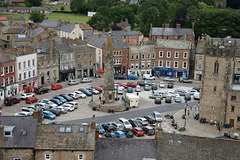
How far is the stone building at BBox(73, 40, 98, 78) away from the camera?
82.8 meters

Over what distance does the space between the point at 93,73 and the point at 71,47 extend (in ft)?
26.7

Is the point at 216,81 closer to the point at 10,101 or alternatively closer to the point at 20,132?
the point at 20,132

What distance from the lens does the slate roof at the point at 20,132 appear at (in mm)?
33906

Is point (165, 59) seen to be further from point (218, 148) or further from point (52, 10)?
point (52, 10)

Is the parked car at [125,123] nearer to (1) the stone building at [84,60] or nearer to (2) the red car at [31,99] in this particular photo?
(2) the red car at [31,99]

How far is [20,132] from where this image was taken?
34781 mm

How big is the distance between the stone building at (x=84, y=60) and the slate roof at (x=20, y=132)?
154 feet

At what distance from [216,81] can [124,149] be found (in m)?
27.0

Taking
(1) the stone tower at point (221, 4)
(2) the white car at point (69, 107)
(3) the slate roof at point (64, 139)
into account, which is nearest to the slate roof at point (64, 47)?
(2) the white car at point (69, 107)

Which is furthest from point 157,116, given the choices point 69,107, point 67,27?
point 67,27

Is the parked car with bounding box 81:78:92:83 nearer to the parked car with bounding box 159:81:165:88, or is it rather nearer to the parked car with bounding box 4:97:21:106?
the parked car with bounding box 159:81:165:88

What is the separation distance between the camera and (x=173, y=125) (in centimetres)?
5534

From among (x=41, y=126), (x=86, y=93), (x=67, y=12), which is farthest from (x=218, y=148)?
(x=67, y=12)

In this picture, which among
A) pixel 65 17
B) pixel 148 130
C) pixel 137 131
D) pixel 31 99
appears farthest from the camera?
pixel 65 17
